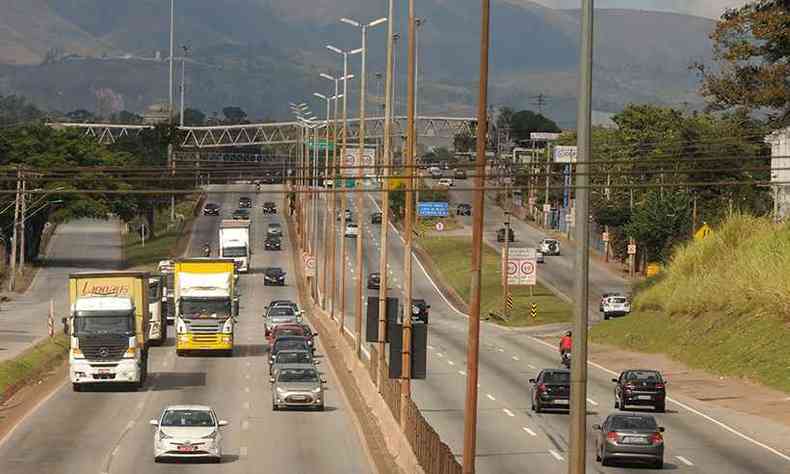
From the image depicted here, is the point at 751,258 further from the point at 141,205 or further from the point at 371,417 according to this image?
the point at 141,205

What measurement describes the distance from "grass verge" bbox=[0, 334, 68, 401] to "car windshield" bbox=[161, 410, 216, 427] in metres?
15.1

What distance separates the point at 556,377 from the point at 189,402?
43.1 ft

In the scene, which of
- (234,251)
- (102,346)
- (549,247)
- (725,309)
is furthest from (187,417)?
(549,247)

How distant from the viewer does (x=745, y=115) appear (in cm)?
10838

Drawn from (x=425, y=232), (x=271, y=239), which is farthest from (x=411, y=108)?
(x=425, y=232)

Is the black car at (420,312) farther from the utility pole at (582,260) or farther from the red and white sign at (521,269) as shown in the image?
the utility pole at (582,260)

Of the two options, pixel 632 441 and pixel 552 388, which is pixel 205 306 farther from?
pixel 632 441

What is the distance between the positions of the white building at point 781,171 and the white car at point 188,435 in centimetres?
Result: 5595

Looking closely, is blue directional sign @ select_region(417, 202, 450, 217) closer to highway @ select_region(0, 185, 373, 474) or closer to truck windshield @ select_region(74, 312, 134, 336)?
highway @ select_region(0, 185, 373, 474)

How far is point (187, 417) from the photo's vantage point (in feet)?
150

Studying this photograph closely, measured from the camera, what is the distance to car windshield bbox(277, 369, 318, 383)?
58.1 m

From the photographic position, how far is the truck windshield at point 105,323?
199 feet

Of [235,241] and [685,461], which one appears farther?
[235,241]

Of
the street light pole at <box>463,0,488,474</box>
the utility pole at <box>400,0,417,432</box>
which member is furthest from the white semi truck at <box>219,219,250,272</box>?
the street light pole at <box>463,0,488,474</box>
